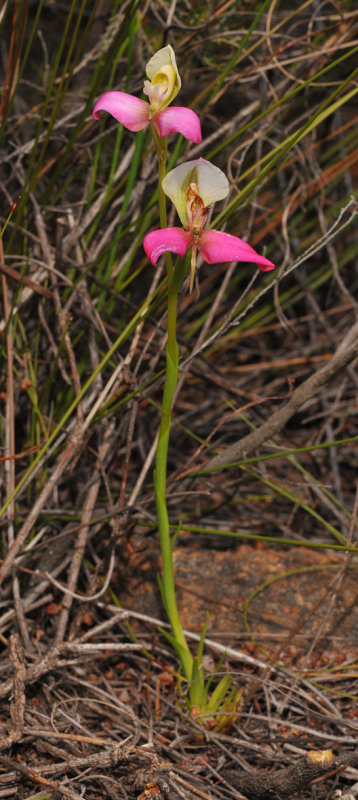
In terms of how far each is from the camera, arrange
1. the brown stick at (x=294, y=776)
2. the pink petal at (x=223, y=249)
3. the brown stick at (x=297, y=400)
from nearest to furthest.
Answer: the pink petal at (x=223, y=249) → the brown stick at (x=294, y=776) → the brown stick at (x=297, y=400)

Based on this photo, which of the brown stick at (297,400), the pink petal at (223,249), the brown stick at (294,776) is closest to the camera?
the pink petal at (223,249)

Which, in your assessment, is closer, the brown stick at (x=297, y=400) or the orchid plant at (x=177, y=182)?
the orchid plant at (x=177, y=182)

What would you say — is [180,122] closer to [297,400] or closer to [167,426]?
[167,426]

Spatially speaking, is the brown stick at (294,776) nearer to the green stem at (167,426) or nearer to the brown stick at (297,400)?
the green stem at (167,426)

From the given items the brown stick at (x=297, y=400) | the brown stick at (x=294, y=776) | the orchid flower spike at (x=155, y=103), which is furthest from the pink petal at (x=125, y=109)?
the brown stick at (x=294, y=776)

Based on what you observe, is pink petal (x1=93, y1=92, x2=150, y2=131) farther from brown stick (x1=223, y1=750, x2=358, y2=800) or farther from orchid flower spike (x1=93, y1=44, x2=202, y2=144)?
brown stick (x1=223, y1=750, x2=358, y2=800)

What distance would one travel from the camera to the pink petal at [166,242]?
69cm

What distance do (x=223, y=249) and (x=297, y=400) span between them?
480 mm

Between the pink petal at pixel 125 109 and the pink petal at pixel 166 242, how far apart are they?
11 centimetres

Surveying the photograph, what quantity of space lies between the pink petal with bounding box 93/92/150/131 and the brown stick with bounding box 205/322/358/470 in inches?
19.4

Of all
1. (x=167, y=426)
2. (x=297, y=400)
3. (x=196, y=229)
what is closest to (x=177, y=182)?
(x=196, y=229)

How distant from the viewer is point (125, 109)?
720mm

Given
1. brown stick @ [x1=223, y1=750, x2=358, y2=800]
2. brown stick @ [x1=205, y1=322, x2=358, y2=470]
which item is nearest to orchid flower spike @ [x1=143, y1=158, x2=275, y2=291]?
brown stick @ [x1=205, y1=322, x2=358, y2=470]

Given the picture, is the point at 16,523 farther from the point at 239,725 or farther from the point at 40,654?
the point at 239,725
